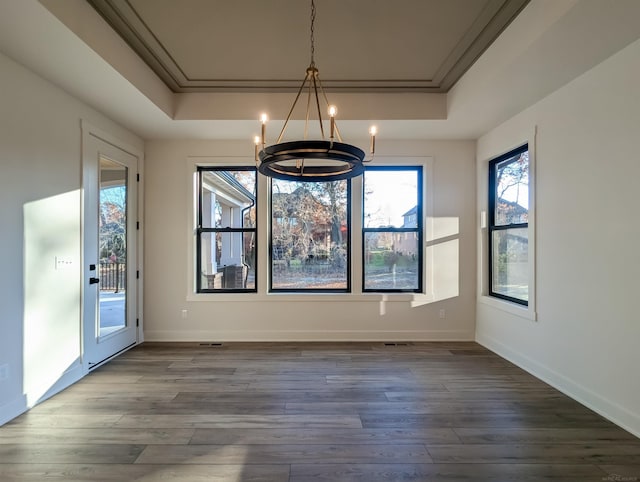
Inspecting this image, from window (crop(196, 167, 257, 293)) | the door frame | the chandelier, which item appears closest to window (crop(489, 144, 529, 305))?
the chandelier

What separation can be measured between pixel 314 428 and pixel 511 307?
257cm

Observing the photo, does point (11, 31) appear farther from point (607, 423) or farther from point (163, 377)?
point (607, 423)

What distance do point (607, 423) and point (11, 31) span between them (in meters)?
4.93

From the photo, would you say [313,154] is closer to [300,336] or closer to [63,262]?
[63,262]

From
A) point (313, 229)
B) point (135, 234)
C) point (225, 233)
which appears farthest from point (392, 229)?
point (135, 234)

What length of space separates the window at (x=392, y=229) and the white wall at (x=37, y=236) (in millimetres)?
3253

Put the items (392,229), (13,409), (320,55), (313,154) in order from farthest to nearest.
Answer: (392,229) → (320,55) → (13,409) → (313,154)

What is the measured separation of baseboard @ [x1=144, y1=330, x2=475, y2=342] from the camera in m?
4.27

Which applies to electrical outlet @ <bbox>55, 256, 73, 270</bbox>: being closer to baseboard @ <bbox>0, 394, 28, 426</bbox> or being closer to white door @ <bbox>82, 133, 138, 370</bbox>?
white door @ <bbox>82, 133, 138, 370</bbox>

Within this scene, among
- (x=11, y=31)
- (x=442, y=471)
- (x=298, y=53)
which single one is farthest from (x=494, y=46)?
(x=11, y=31)

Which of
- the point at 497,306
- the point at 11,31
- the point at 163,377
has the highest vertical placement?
the point at 11,31

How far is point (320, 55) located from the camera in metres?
2.87

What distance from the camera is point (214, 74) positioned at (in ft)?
10.6

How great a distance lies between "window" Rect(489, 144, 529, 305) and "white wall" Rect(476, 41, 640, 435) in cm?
28
